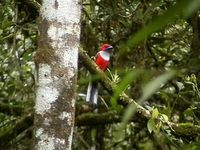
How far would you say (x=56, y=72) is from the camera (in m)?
1.72

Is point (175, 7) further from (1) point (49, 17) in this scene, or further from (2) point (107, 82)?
(2) point (107, 82)

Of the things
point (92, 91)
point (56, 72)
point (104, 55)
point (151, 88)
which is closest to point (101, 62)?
point (104, 55)

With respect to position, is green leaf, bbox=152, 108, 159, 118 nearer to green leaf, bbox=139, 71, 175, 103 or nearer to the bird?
the bird

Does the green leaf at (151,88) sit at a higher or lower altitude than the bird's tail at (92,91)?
higher

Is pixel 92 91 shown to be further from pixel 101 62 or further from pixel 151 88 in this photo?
pixel 151 88

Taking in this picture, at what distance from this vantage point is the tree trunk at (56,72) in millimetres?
1688

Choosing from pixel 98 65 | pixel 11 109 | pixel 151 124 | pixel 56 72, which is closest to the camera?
pixel 56 72

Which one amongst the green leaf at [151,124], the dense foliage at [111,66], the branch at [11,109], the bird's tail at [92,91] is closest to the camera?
the green leaf at [151,124]

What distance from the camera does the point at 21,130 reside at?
3.41 meters

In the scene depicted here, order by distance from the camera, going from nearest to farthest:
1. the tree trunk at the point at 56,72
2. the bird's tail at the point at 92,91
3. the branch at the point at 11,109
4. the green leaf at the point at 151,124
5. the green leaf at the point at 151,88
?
1. the green leaf at the point at 151,88
2. the tree trunk at the point at 56,72
3. the green leaf at the point at 151,124
4. the bird's tail at the point at 92,91
5. the branch at the point at 11,109

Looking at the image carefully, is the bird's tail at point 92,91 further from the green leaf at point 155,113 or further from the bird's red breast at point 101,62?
the green leaf at point 155,113

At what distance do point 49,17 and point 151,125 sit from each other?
0.83 meters

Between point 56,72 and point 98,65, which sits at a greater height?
point 56,72

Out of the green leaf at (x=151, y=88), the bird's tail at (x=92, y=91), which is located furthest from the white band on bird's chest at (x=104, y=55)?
the green leaf at (x=151, y=88)
